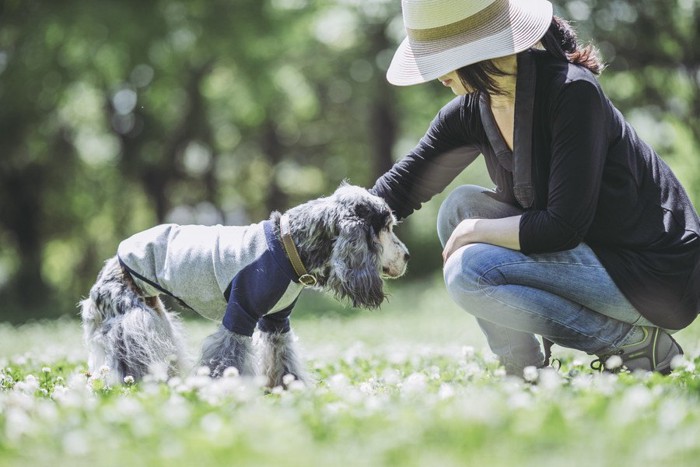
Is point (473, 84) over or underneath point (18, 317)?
over

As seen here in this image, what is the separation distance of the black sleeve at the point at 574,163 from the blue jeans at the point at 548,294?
18 centimetres

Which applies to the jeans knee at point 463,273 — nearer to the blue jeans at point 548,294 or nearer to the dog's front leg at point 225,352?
the blue jeans at point 548,294

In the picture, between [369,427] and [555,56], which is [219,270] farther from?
[555,56]

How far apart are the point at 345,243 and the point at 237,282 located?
2.05ft

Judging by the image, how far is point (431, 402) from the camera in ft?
8.75

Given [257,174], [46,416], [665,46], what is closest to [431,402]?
[46,416]

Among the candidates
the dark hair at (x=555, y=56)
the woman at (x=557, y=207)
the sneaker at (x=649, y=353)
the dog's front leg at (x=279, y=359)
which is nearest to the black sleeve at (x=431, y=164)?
the woman at (x=557, y=207)

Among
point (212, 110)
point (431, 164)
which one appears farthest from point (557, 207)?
point (212, 110)

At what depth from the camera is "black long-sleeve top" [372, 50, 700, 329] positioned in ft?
11.4

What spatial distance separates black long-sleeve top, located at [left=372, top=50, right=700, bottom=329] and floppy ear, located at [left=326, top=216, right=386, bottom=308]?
0.87m

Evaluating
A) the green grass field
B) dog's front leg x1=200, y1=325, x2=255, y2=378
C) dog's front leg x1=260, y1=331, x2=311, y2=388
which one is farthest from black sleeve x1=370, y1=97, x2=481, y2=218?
the green grass field

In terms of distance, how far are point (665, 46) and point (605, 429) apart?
15259 millimetres

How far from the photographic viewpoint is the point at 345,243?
4059 mm

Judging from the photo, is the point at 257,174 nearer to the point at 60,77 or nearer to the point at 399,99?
the point at 399,99
